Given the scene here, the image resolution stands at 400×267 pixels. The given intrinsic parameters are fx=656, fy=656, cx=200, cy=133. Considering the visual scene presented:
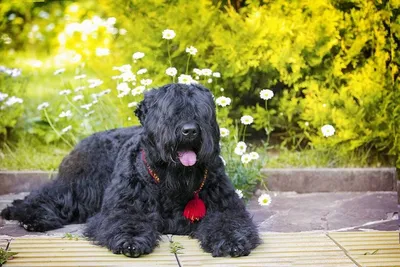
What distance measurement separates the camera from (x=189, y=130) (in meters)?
3.39

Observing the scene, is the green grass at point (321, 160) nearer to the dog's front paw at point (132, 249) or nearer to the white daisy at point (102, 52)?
the white daisy at point (102, 52)

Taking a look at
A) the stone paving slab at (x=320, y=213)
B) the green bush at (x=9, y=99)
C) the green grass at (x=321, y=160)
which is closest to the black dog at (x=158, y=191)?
the stone paving slab at (x=320, y=213)

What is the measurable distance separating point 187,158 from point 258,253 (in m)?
0.64

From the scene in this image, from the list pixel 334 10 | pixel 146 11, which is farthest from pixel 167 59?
pixel 334 10

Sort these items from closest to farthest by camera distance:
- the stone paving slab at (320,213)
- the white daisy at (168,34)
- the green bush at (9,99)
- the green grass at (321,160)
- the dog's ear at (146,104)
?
the dog's ear at (146,104), the stone paving slab at (320,213), the white daisy at (168,34), the green grass at (321,160), the green bush at (9,99)

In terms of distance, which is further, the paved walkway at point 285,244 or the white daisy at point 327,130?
the white daisy at point 327,130

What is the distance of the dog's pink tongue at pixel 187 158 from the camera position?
11.4 ft

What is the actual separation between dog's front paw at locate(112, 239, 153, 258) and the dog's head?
18.4 inches

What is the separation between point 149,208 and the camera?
3.82 meters

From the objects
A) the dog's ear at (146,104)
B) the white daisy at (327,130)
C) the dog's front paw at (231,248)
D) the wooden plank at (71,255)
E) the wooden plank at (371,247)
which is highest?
the dog's ear at (146,104)

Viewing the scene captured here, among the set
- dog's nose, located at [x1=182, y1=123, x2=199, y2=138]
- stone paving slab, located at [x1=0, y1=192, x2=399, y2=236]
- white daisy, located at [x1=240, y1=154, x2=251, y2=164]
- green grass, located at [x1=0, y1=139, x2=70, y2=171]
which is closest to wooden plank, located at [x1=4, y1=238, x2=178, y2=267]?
stone paving slab, located at [x1=0, y1=192, x2=399, y2=236]

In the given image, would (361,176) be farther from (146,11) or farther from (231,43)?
(146,11)

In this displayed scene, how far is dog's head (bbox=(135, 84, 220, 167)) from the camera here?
11.3 ft

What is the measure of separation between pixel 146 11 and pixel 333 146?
1.99 metres
